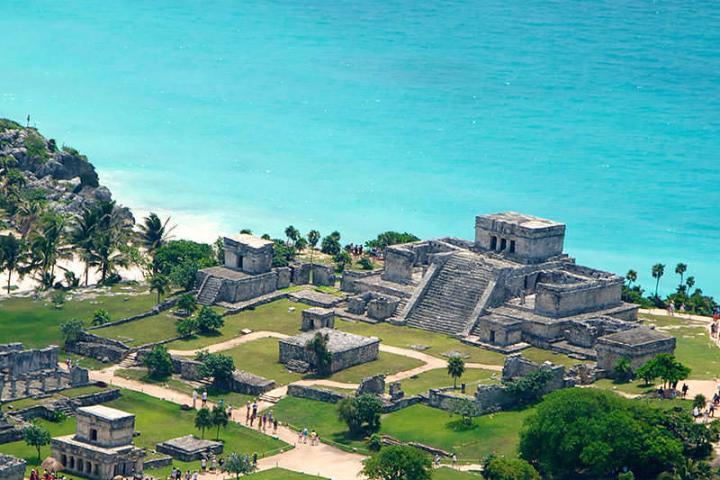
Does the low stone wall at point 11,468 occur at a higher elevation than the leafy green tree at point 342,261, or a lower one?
lower

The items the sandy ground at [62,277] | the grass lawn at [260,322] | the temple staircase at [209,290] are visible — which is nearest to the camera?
the grass lawn at [260,322]

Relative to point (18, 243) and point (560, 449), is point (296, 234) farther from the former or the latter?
point (560, 449)

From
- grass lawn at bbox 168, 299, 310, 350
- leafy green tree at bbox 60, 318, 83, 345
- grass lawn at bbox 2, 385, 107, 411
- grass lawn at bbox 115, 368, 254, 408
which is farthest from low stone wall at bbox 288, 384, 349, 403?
leafy green tree at bbox 60, 318, 83, 345

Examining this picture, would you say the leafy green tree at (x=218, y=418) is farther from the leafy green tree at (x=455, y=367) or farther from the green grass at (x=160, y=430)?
the leafy green tree at (x=455, y=367)

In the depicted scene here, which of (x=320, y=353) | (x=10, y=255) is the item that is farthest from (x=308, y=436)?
(x=10, y=255)

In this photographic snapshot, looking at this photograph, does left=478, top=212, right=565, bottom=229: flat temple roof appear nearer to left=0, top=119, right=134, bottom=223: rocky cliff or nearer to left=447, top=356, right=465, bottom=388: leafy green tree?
left=447, top=356, right=465, bottom=388: leafy green tree

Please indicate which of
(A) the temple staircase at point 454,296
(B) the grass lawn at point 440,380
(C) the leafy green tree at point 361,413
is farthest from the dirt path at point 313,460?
(A) the temple staircase at point 454,296

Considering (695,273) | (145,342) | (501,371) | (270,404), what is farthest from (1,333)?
(695,273)
